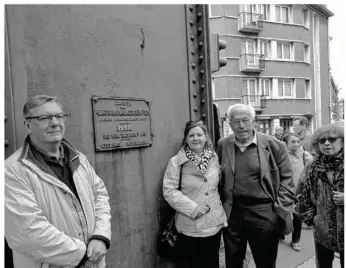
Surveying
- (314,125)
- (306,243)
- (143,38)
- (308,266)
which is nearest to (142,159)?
(143,38)

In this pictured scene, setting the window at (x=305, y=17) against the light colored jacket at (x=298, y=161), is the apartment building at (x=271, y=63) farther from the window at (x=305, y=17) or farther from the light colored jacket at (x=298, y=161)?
the light colored jacket at (x=298, y=161)

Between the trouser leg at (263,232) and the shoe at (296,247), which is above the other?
the trouser leg at (263,232)

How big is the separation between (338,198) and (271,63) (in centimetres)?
2262

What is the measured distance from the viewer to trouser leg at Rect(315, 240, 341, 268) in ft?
9.58

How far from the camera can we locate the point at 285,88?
24.6 meters

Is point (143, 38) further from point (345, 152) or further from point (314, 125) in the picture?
point (314, 125)

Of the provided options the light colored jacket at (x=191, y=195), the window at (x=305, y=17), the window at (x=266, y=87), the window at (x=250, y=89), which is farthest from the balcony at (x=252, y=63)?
the light colored jacket at (x=191, y=195)

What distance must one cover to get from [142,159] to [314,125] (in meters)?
26.8

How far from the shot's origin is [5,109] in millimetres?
1884

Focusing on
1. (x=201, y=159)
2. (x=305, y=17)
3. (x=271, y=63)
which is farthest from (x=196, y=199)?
(x=305, y=17)

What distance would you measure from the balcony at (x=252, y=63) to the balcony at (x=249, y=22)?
1897mm

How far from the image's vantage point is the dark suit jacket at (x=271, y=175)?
9.55 ft

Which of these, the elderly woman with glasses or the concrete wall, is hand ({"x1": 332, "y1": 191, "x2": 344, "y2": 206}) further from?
the concrete wall

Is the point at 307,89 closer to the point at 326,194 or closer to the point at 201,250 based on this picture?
the point at 326,194
